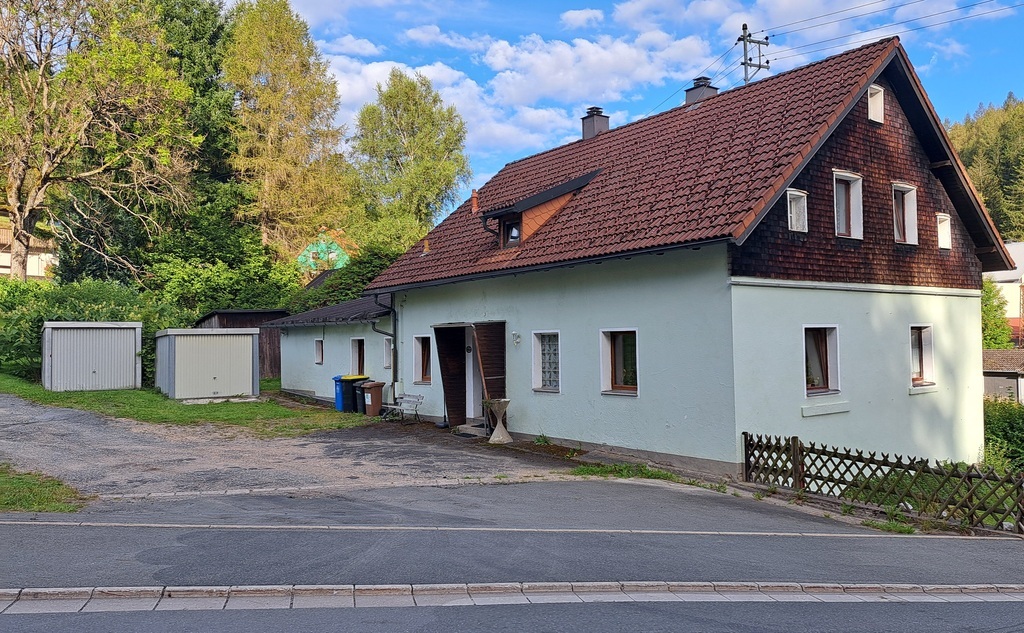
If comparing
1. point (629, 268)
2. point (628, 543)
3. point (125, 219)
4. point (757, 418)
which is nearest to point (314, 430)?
point (629, 268)

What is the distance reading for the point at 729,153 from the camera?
15.0 meters

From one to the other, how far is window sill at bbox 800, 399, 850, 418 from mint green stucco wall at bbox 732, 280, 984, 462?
19mm

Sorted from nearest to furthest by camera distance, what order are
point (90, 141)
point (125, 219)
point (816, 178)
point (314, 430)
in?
point (816, 178) → point (314, 430) → point (90, 141) → point (125, 219)

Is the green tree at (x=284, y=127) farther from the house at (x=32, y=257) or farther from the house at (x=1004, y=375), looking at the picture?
the house at (x=1004, y=375)

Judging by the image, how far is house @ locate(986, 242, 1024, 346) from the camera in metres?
54.2

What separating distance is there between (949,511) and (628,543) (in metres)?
5.08

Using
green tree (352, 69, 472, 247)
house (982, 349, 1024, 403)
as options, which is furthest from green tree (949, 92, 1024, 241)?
green tree (352, 69, 472, 247)

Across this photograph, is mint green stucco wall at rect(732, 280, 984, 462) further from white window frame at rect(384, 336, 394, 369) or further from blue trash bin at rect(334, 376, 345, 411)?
blue trash bin at rect(334, 376, 345, 411)

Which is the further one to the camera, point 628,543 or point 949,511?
point 949,511

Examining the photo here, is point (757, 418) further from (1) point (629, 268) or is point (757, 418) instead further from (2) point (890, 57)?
(2) point (890, 57)

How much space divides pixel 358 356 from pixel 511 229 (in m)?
8.54

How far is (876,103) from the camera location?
53.2 ft


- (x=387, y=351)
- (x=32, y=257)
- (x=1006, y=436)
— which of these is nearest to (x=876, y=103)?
(x=1006, y=436)

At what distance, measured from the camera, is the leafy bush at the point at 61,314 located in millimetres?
26875
